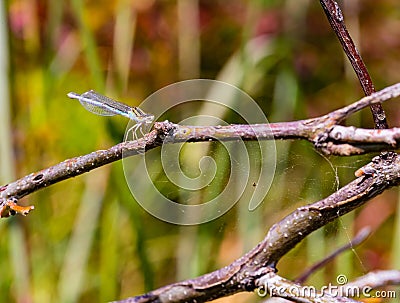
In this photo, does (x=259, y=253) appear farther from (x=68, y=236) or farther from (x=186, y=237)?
(x=68, y=236)

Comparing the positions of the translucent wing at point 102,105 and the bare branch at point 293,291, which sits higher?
the translucent wing at point 102,105

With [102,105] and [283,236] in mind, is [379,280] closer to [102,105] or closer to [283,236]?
[283,236]

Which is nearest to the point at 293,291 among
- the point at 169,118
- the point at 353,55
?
the point at 353,55

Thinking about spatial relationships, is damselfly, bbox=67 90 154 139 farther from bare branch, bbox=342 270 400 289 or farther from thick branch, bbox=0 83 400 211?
bare branch, bbox=342 270 400 289

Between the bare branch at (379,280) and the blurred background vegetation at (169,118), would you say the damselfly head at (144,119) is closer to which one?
the blurred background vegetation at (169,118)

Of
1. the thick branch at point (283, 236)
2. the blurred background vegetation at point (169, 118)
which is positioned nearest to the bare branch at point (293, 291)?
the thick branch at point (283, 236)

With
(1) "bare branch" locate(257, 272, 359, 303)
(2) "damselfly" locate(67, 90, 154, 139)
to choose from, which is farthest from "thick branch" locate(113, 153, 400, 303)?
(2) "damselfly" locate(67, 90, 154, 139)

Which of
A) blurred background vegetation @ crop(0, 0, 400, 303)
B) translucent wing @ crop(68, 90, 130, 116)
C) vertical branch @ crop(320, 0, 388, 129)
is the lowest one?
vertical branch @ crop(320, 0, 388, 129)

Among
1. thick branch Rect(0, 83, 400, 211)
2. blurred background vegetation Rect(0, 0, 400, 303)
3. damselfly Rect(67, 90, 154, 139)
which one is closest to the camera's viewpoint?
thick branch Rect(0, 83, 400, 211)

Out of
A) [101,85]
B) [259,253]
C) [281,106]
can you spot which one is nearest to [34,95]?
[101,85]
